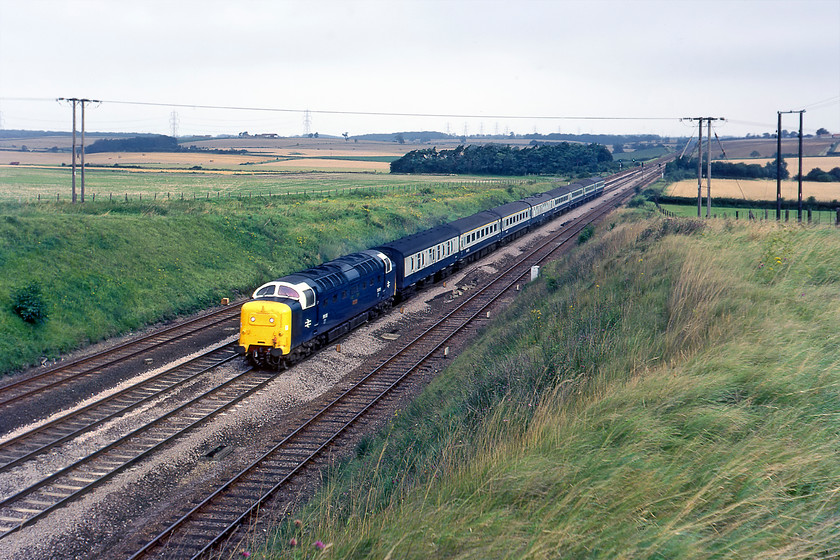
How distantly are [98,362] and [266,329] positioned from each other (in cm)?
591

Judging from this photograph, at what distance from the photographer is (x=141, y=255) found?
31.7m

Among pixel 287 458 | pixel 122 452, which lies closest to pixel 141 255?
pixel 122 452

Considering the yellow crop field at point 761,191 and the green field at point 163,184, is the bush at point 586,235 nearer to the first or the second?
the yellow crop field at point 761,191

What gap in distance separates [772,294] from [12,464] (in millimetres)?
16439

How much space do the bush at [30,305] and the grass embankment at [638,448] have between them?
14897 millimetres

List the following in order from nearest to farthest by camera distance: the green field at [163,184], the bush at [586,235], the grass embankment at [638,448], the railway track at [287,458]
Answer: the grass embankment at [638,448] → the railway track at [287,458] → the bush at [586,235] → the green field at [163,184]

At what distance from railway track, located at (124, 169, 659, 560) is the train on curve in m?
2.61

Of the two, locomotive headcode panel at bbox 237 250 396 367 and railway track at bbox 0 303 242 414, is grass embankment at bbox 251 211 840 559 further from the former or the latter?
railway track at bbox 0 303 242 414

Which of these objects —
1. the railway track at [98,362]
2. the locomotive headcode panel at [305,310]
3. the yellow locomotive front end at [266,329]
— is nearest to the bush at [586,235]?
the locomotive headcode panel at [305,310]

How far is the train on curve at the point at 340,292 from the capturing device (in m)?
20.7

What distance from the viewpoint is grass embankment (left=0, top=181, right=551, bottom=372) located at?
80.0 feet

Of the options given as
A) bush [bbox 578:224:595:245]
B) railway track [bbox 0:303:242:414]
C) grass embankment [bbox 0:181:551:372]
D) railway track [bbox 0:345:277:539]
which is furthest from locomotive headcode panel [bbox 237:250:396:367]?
bush [bbox 578:224:595:245]

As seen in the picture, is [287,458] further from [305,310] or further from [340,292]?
[340,292]

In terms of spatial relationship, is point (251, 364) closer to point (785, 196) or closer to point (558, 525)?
point (558, 525)
